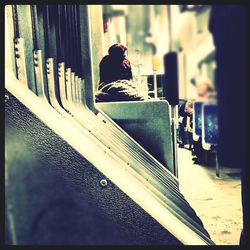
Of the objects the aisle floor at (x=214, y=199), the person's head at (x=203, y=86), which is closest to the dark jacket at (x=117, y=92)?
the aisle floor at (x=214, y=199)

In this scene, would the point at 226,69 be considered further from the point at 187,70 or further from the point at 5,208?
the point at 5,208

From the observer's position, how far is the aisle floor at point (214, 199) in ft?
10.5

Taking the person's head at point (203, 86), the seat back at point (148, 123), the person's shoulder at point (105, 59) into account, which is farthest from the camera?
the seat back at point (148, 123)

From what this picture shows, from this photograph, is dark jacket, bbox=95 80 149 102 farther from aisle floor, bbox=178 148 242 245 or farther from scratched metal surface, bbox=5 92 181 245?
scratched metal surface, bbox=5 92 181 245

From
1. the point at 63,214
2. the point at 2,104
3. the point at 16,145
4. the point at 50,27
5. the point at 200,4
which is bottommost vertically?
the point at 63,214

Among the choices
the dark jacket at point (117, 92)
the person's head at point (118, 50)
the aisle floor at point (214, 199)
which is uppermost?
the person's head at point (118, 50)

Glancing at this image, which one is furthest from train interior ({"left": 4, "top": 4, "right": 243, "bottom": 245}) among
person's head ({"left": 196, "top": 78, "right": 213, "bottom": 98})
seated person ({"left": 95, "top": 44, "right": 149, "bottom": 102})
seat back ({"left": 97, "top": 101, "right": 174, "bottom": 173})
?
seat back ({"left": 97, "top": 101, "right": 174, "bottom": 173})

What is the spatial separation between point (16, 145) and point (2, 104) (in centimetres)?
16

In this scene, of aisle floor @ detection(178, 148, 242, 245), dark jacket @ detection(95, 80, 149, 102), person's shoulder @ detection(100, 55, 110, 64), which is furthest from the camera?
aisle floor @ detection(178, 148, 242, 245)

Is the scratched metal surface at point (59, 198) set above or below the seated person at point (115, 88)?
below

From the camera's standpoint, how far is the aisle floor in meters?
3.20

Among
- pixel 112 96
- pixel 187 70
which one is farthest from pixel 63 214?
pixel 112 96

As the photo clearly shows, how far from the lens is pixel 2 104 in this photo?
1.18 meters

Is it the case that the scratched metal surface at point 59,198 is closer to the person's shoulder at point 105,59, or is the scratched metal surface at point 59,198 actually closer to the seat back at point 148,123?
the person's shoulder at point 105,59
